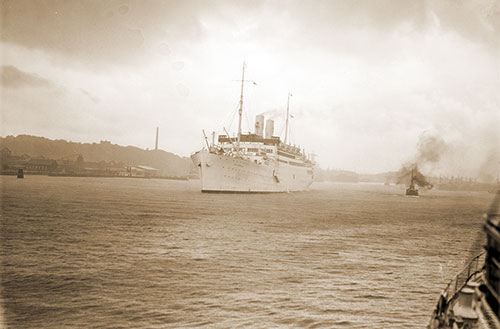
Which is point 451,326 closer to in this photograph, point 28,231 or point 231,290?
point 231,290

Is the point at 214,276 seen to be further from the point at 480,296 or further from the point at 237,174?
the point at 237,174

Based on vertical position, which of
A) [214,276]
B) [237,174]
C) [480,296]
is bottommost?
[214,276]

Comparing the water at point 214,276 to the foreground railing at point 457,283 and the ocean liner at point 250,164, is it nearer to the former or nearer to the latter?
the foreground railing at point 457,283

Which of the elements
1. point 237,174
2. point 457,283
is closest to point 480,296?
point 457,283

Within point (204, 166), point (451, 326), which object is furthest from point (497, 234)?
point (204, 166)

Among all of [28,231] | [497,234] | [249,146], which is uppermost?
[249,146]

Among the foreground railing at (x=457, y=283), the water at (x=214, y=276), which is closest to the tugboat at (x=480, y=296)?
the foreground railing at (x=457, y=283)

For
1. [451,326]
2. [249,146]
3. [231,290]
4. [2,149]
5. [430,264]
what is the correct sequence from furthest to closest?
[2,149] < [249,146] < [430,264] < [231,290] < [451,326]
